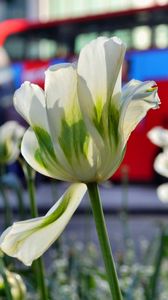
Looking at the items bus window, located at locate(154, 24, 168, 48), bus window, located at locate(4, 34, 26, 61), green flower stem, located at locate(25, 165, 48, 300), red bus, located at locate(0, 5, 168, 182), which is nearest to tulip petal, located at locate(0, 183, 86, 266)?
green flower stem, located at locate(25, 165, 48, 300)

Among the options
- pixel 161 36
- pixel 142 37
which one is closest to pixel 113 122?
pixel 161 36

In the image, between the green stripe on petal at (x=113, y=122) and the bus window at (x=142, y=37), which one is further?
the bus window at (x=142, y=37)

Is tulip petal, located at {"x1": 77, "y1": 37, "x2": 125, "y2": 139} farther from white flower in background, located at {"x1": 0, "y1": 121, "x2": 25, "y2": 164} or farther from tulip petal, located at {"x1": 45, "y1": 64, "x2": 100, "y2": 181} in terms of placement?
white flower in background, located at {"x1": 0, "y1": 121, "x2": 25, "y2": 164}

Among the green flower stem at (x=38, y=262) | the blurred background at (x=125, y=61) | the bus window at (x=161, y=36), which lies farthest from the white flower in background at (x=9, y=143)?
the bus window at (x=161, y=36)

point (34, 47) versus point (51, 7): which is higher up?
point (34, 47)

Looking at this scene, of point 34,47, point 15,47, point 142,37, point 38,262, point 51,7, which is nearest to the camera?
point 38,262

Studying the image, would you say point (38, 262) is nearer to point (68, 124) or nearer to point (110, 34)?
point (68, 124)

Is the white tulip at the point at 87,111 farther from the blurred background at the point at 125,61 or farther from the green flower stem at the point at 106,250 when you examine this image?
the blurred background at the point at 125,61

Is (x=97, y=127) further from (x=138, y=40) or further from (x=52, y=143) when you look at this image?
(x=138, y=40)
